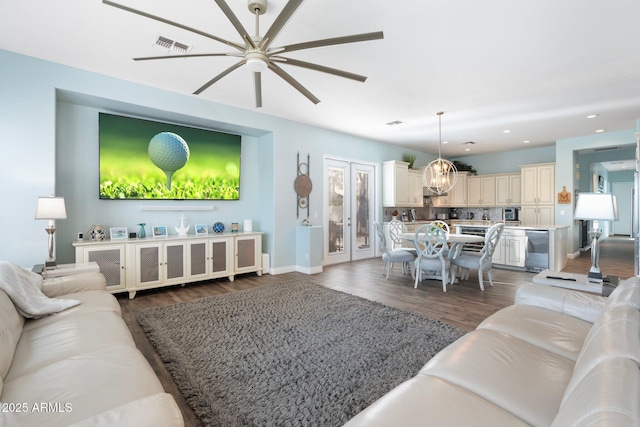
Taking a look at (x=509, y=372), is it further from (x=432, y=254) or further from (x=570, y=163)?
(x=570, y=163)

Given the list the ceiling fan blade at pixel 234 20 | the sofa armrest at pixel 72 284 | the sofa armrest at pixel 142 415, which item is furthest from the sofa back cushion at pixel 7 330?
the ceiling fan blade at pixel 234 20

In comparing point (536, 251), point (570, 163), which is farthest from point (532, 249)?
point (570, 163)

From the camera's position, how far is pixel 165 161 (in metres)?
4.61

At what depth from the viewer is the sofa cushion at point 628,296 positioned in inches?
57.9

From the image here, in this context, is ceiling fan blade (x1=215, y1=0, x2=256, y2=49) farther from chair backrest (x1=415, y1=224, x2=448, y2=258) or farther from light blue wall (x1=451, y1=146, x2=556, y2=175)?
light blue wall (x1=451, y1=146, x2=556, y2=175)

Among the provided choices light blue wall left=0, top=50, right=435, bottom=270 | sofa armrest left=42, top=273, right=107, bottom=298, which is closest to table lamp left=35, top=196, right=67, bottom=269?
light blue wall left=0, top=50, right=435, bottom=270

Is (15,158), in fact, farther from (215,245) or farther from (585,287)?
(585,287)

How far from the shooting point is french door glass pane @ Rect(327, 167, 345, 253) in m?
6.57

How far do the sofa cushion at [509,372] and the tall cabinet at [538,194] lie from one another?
7.06 meters

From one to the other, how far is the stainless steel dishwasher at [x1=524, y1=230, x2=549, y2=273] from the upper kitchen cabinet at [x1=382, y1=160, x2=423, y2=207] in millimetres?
2742

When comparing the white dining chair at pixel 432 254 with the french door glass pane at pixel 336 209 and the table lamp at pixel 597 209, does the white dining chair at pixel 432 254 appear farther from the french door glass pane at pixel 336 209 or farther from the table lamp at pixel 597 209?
the french door glass pane at pixel 336 209

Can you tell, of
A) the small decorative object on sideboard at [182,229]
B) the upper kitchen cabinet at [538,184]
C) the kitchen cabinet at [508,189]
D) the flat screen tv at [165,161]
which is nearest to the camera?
the flat screen tv at [165,161]

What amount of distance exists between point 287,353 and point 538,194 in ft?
24.9

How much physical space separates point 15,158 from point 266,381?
365 centimetres
